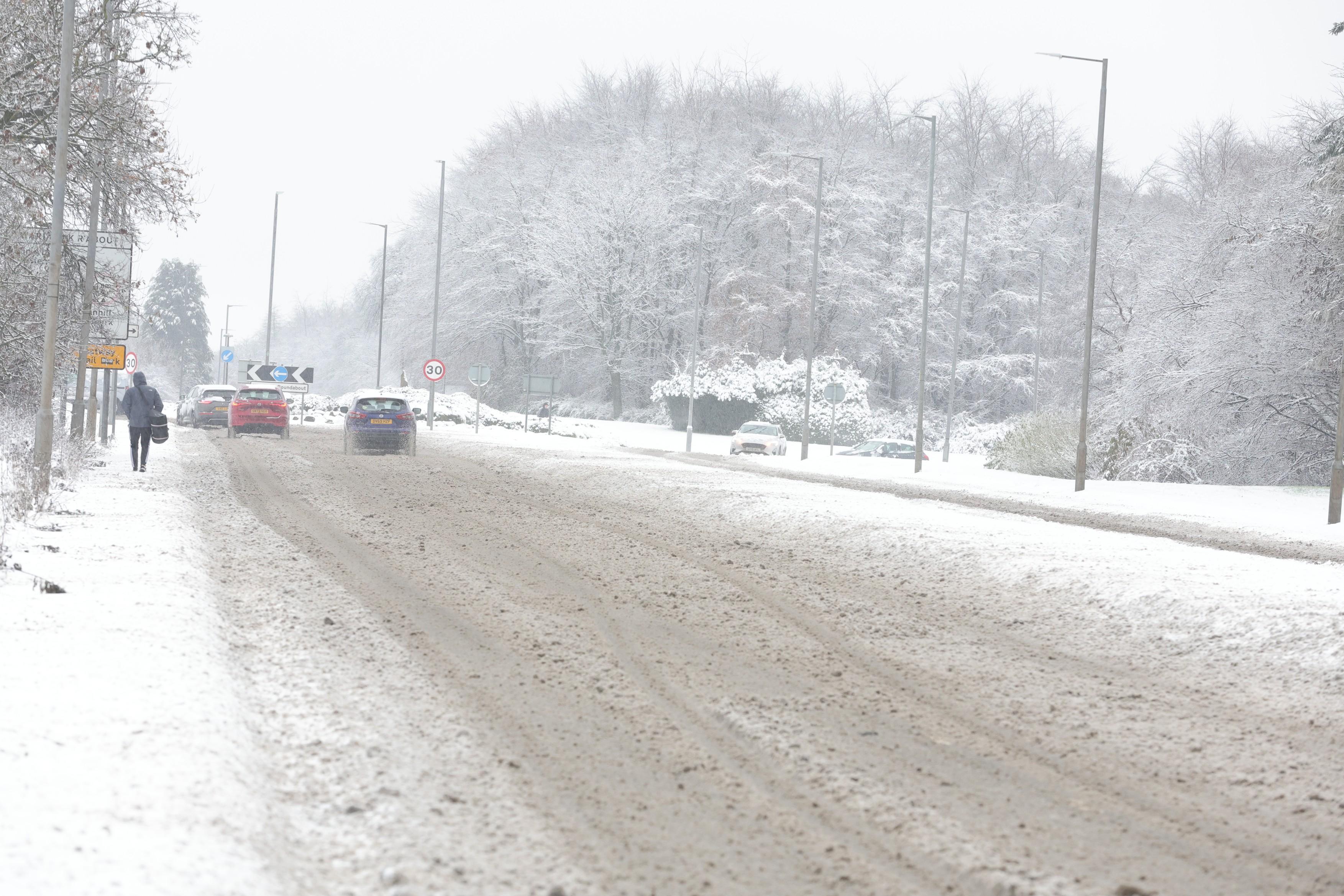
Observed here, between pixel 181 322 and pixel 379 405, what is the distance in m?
104

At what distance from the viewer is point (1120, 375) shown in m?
37.2

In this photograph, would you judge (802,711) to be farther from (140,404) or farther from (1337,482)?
(140,404)

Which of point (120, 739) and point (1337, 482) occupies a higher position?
point (1337, 482)

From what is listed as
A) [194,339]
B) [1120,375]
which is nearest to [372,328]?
[194,339]

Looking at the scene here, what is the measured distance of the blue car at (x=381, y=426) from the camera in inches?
1266

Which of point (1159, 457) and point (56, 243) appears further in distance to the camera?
point (1159, 457)

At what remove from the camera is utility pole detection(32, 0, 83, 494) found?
16922 millimetres

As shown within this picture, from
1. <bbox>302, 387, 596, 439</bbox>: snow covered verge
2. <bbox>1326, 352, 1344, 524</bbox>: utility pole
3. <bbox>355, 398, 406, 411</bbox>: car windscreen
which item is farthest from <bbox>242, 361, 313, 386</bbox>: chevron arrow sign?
<bbox>1326, 352, 1344, 524</bbox>: utility pole

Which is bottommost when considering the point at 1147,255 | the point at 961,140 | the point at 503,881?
the point at 503,881

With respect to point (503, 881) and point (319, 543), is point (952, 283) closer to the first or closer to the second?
point (319, 543)

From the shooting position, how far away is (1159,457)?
33562 millimetres

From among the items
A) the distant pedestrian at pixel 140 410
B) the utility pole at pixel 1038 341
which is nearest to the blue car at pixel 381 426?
the distant pedestrian at pixel 140 410

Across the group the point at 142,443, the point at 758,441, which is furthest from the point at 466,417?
the point at 142,443

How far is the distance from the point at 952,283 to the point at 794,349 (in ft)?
31.0
